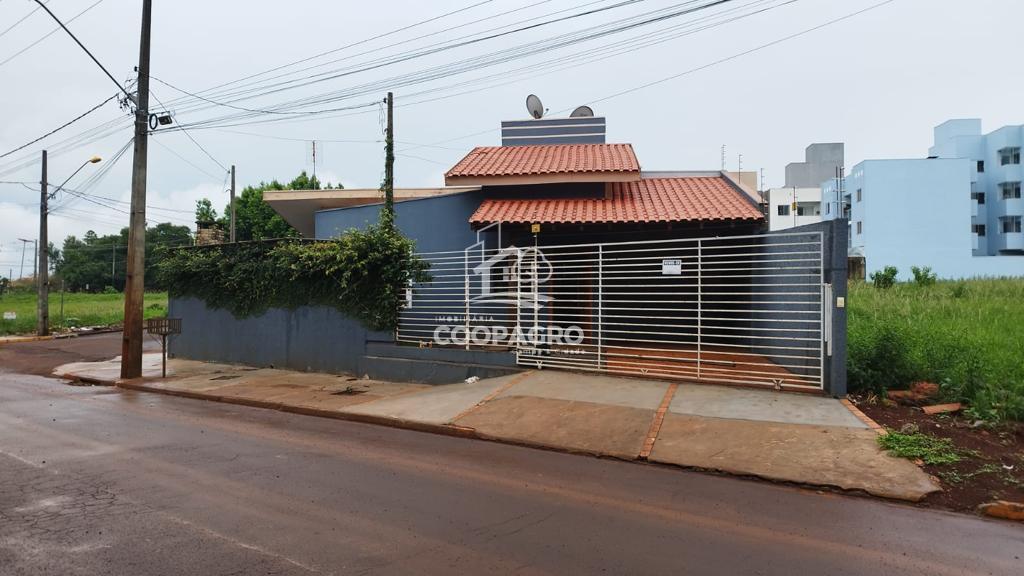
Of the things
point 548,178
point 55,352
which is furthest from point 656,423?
point 55,352

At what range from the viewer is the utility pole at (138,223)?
537 inches

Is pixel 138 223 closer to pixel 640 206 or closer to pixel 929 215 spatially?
pixel 640 206

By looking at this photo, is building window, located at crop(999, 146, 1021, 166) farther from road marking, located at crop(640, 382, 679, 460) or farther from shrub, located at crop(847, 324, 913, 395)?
road marking, located at crop(640, 382, 679, 460)

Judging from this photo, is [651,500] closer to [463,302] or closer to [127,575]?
[127,575]

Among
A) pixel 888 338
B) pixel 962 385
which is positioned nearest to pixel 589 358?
pixel 888 338

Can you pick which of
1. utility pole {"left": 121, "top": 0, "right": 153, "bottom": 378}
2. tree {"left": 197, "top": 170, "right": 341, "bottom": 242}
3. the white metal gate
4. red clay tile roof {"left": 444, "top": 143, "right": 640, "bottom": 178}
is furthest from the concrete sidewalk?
tree {"left": 197, "top": 170, "right": 341, "bottom": 242}

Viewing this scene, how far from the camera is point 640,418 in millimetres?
7852

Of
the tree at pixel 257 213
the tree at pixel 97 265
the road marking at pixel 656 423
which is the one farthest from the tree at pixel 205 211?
the road marking at pixel 656 423

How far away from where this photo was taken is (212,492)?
5453 millimetres

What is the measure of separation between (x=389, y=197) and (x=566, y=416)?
971 cm

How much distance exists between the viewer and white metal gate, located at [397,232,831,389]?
891cm

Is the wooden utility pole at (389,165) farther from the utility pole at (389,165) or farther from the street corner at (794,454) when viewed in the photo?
the street corner at (794,454)

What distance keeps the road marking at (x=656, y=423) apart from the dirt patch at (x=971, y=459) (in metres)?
2.44

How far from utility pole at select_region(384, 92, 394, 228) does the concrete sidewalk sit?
Answer: 528cm
